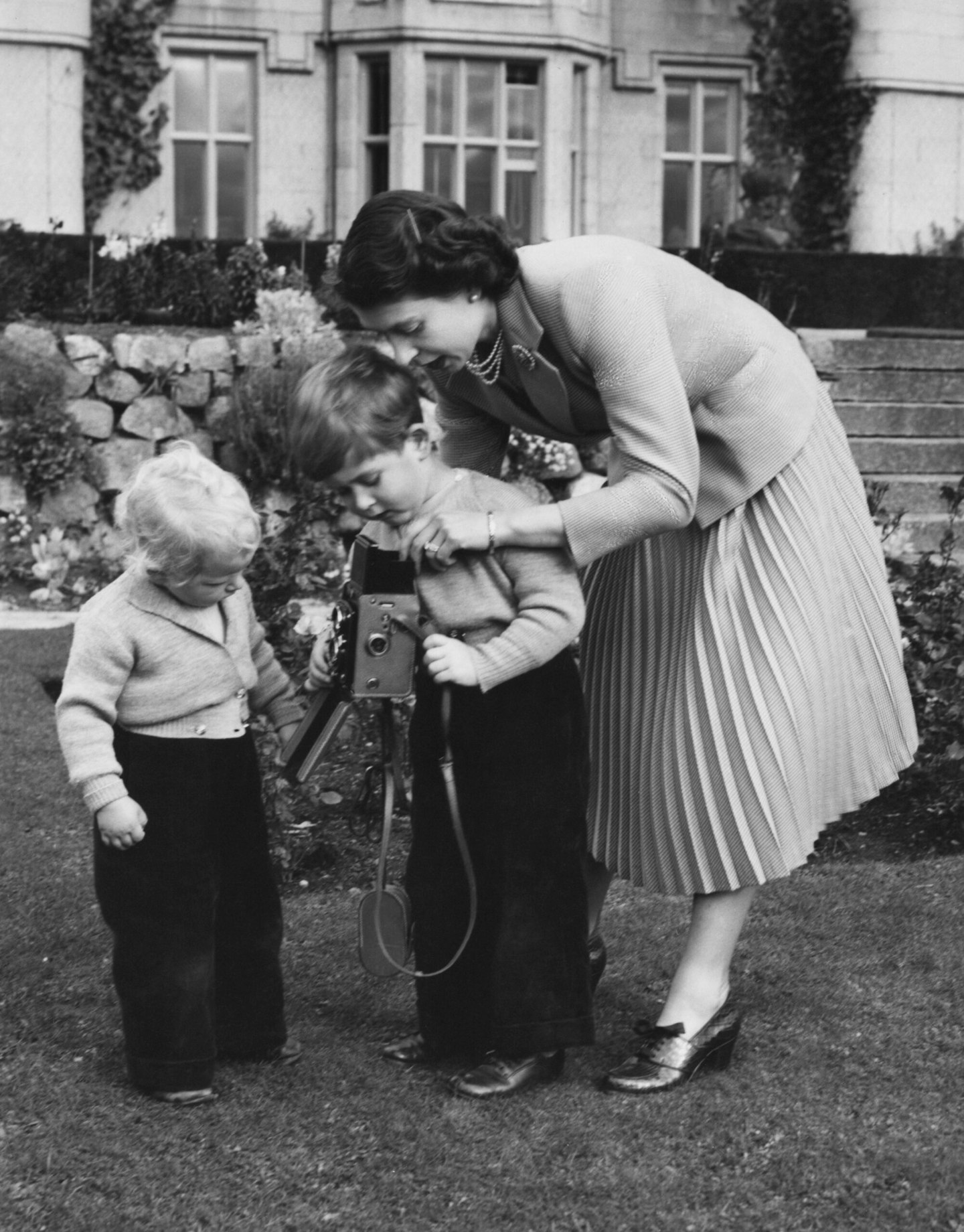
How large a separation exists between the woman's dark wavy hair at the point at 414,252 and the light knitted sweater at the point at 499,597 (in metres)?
0.34

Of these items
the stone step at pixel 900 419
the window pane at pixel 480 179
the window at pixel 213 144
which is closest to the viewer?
the stone step at pixel 900 419

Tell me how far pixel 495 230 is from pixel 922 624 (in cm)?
255

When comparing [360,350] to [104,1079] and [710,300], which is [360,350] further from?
[104,1079]

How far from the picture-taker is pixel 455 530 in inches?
106

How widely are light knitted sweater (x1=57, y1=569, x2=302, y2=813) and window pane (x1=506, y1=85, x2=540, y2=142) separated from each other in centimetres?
1195

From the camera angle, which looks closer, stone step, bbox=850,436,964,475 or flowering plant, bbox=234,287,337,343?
flowering plant, bbox=234,287,337,343

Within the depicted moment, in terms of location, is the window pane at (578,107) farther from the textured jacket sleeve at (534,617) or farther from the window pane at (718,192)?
the textured jacket sleeve at (534,617)

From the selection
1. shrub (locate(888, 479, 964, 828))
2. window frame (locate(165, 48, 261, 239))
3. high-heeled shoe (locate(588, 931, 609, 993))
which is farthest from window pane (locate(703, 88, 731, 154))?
high-heeled shoe (locate(588, 931, 609, 993))

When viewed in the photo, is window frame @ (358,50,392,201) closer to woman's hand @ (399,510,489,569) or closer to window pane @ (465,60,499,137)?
window pane @ (465,60,499,137)

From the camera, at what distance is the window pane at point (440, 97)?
14.0 m

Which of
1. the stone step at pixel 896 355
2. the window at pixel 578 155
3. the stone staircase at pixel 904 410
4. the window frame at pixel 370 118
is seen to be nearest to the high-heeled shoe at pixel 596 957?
the stone staircase at pixel 904 410

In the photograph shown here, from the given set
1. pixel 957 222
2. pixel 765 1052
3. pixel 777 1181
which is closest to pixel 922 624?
pixel 765 1052

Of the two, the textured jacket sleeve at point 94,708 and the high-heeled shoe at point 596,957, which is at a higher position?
the textured jacket sleeve at point 94,708

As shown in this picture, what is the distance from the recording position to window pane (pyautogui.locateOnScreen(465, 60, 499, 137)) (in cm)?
1408
